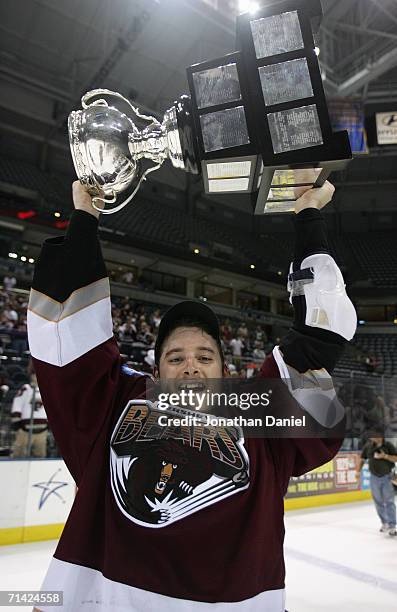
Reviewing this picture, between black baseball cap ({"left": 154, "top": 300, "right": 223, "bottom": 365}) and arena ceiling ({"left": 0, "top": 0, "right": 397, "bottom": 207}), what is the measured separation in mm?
7644

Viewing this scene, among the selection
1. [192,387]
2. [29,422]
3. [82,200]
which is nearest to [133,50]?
[29,422]

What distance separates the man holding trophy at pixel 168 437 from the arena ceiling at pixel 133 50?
7.55 m

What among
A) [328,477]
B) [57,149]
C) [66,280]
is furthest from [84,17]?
[66,280]

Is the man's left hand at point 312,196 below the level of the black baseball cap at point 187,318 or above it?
above

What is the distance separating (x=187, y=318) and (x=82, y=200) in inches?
15.3

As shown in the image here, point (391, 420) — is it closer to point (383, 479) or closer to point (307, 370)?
point (383, 479)

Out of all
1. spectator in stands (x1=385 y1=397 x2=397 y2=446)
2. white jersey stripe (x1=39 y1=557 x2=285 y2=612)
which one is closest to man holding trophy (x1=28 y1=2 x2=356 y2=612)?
white jersey stripe (x1=39 y1=557 x2=285 y2=612)

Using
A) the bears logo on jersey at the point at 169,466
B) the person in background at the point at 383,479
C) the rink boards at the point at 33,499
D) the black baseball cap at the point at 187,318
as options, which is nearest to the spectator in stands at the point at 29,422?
the rink boards at the point at 33,499

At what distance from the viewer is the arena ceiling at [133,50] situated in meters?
9.19

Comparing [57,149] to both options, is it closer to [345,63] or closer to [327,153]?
[345,63]

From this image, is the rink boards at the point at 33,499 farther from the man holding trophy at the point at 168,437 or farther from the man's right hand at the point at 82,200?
the man's right hand at the point at 82,200

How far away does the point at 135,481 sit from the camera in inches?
36.4

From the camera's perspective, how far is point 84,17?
420 inches

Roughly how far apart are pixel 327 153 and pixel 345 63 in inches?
430
